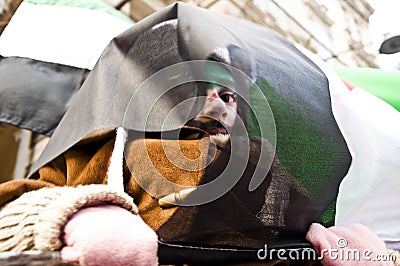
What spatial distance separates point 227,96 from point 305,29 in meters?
1.63

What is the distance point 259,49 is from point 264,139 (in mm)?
94

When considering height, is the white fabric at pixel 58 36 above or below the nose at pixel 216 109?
below

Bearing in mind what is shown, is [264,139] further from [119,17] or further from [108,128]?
[119,17]

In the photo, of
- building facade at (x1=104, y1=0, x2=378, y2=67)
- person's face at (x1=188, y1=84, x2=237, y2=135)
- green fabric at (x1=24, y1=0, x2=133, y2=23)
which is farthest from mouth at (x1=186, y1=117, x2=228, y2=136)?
building facade at (x1=104, y1=0, x2=378, y2=67)

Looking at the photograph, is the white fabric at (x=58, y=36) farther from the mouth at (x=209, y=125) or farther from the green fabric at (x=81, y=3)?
the mouth at (x=209, y=125)

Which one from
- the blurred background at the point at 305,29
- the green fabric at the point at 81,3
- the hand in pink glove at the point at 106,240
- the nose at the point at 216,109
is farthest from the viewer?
the blurred background at the point at 305,29

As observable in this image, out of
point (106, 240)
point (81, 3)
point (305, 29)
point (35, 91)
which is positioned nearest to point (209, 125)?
point (106, 240)

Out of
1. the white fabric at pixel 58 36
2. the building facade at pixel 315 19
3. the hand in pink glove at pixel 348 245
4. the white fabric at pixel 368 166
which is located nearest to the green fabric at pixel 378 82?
the white fabric at pixel 368 166

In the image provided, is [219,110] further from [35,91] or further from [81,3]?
[81,3]

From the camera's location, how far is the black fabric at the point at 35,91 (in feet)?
2.34

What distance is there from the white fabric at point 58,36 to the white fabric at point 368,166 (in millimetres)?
362

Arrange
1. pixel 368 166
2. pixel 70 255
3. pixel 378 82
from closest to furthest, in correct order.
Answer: pixel 70 255 → pixel 368 166 → pixel 378 82

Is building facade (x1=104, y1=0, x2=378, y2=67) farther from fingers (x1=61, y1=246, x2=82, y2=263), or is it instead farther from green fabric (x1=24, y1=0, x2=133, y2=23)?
fingers (x1=61, y1=246, x2=82, y2=263)

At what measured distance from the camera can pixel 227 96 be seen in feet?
1.49
